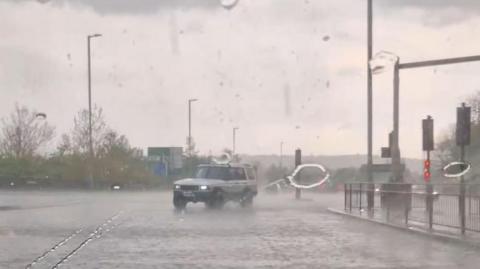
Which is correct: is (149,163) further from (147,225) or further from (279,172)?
(147,225)

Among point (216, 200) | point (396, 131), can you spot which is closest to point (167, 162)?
point (216, 200)

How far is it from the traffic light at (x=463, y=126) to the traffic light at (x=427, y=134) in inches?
131

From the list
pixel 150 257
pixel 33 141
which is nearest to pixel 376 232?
pixel 150 257

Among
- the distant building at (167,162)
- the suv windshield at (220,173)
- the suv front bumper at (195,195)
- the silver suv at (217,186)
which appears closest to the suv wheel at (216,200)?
the silver suv at (217,186)

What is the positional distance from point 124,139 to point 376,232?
65.9 meters

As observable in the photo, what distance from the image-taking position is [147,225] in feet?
80.2

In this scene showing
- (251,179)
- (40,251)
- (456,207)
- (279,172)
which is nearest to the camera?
(40,251)

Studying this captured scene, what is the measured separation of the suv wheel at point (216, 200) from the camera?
35856 millimetres

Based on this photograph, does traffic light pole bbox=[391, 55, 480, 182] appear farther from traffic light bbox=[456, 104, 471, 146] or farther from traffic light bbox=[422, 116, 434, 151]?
traffic light bbox=[456, 104, 471, 146]

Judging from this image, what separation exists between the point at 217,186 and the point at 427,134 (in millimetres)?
11495

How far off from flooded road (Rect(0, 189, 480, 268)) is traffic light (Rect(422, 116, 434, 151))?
11.0ft

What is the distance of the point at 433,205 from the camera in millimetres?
22016

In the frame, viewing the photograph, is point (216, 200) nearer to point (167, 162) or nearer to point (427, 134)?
point (427, 134)

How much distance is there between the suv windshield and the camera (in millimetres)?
37531
